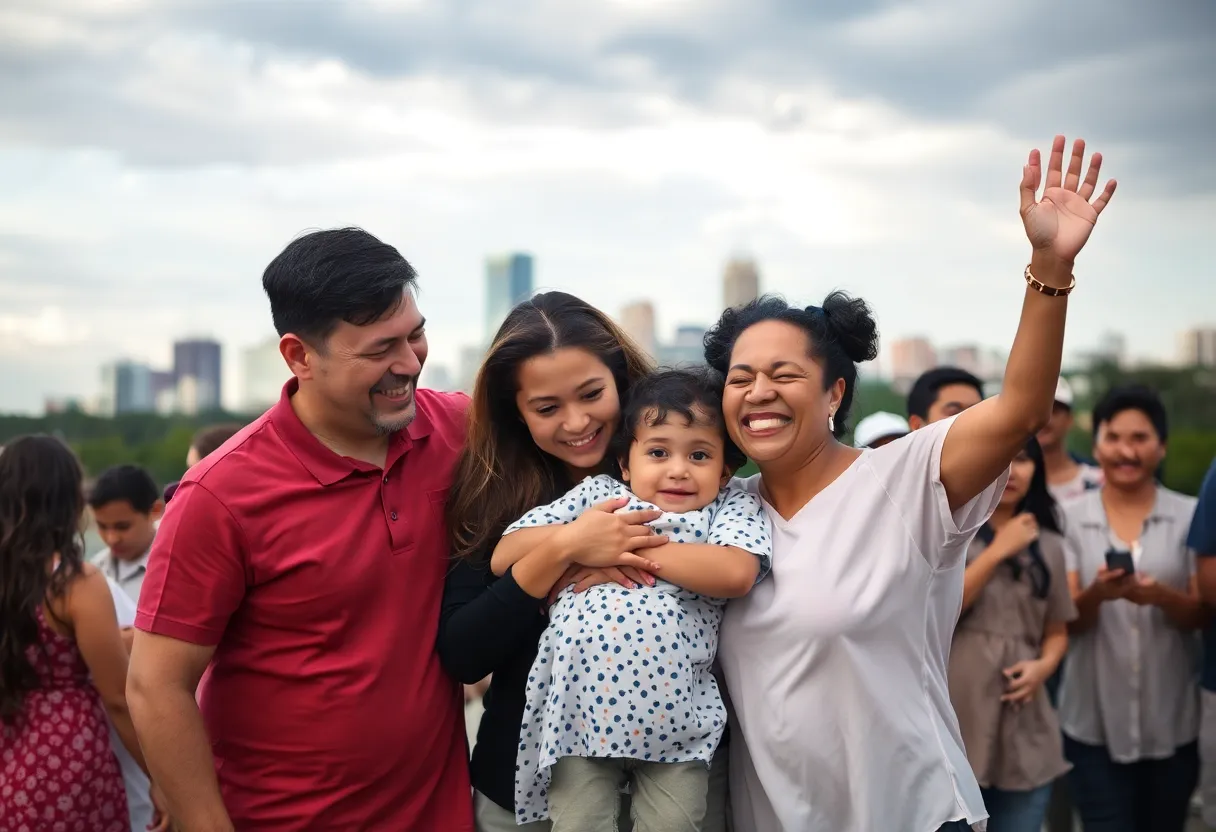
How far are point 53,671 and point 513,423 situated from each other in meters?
1.72

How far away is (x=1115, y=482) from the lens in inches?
178

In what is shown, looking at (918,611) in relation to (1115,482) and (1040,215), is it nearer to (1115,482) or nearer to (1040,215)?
(1040,215)

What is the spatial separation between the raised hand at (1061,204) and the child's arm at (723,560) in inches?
34.5

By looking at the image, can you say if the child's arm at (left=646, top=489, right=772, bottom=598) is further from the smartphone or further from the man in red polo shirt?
the smartphone

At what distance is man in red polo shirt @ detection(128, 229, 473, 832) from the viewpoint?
2424mm

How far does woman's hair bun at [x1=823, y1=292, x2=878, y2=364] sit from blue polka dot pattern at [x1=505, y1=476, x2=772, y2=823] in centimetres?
51

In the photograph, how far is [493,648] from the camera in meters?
2.51

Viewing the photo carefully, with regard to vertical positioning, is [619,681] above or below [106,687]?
above

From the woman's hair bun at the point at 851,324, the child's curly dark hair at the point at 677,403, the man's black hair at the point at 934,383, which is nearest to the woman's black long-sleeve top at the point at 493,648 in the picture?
the child's curly dark hair at the point at 677,403

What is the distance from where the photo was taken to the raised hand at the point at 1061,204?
2.15m

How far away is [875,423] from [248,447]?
9.91ft

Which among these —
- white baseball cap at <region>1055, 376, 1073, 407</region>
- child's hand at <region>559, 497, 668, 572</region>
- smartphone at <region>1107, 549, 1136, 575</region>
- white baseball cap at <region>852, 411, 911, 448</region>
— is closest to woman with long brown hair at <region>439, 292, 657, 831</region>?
child's hand at <region>559, 497, 668, 572</region>

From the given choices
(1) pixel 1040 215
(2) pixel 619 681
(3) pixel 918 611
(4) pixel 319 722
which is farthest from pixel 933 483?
(4) pixel 319 722

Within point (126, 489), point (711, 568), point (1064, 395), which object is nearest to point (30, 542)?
point (126, 489)
